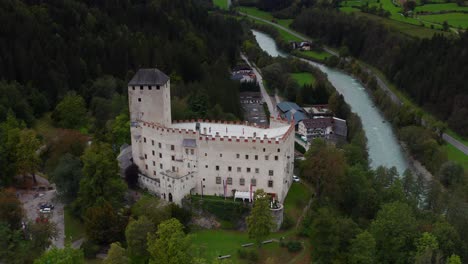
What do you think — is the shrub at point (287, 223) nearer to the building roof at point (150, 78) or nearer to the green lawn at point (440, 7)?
the building roof at point (150, 78)

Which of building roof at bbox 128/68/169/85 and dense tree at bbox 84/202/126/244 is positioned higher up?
building roof at bbox 128/68/169/85

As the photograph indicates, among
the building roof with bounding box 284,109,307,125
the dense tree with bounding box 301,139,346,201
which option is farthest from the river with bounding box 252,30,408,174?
the dense tree with bounding box 301,139,346,201

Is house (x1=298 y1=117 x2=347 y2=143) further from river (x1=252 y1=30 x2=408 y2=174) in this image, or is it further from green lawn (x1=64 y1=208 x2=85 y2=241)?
green lawn (x1=64 y1=208 x2=85 y2=241)

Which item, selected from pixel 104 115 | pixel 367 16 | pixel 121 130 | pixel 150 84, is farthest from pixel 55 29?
pixel 367 16

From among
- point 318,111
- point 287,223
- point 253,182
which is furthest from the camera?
point 318,111

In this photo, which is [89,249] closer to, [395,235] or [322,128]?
[395,235]

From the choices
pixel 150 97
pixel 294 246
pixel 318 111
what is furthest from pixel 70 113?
pixel 318 111

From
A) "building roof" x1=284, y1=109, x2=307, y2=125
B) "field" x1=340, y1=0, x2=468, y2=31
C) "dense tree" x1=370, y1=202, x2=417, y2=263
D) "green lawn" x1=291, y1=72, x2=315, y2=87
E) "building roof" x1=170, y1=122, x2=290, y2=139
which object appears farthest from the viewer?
"field" x1=340, y1=0, x2=468, y2=31
